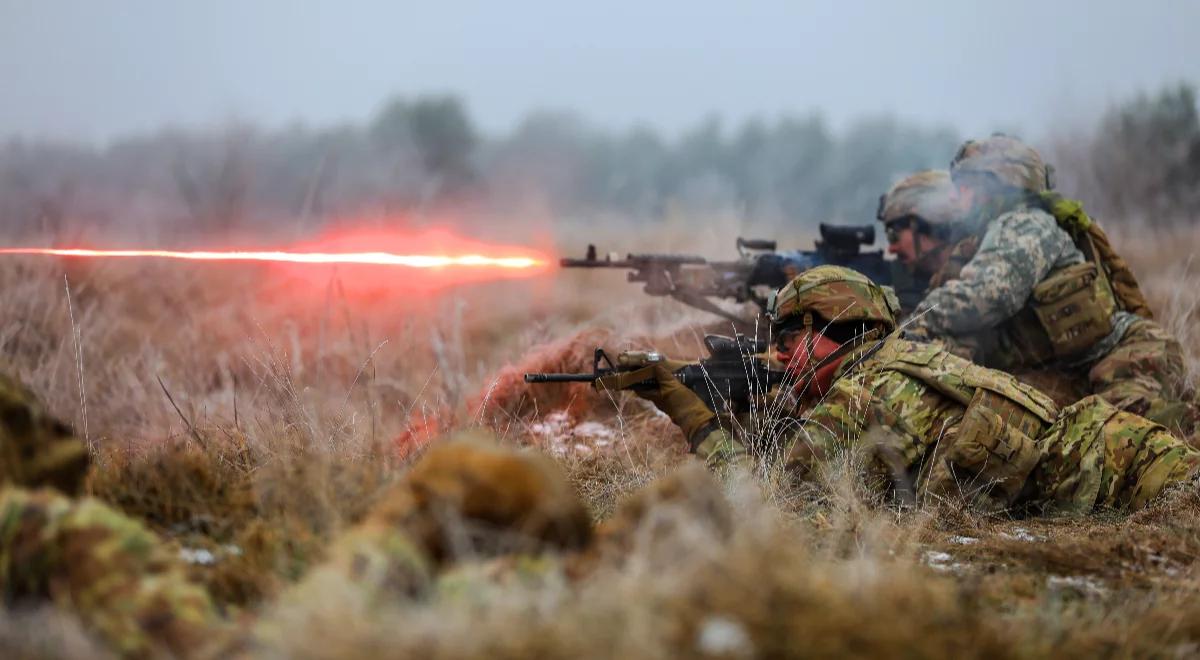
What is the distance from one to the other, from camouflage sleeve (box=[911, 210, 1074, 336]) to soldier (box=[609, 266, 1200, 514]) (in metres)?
1.61

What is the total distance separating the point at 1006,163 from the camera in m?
6.94

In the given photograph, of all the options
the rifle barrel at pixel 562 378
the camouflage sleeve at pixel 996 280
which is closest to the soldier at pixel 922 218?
the camouflage sleeve at pixel 996 280

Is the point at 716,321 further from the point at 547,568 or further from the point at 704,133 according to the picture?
the point at 704,133

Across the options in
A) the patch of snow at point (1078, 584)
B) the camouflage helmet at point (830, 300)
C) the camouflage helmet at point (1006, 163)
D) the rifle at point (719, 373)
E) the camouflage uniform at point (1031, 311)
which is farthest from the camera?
the camouflage helmet at point (1006, 163)

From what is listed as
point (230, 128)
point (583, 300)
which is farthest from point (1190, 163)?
point (230, 128)

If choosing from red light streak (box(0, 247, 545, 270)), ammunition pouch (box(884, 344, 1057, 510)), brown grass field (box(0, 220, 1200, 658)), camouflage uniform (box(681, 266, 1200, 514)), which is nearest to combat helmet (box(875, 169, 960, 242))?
brown grass field (box(0, 220, 1200, 658))

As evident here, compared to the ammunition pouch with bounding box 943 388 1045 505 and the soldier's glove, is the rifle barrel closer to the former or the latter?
the soldier's glove

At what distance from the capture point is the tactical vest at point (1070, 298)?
6.60m

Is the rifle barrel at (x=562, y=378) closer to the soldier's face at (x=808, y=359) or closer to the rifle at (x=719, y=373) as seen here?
the rifle at (x=719, y=373)

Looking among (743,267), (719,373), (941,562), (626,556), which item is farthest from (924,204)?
(626,556)

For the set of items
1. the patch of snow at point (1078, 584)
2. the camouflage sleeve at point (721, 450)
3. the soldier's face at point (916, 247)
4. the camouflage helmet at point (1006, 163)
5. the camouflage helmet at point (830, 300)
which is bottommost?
the patch of snow at point (1078, 584)

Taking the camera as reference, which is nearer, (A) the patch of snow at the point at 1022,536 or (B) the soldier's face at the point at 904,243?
(A) the patch of snow at the point at 1022,536

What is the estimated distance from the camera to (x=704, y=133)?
2430cm

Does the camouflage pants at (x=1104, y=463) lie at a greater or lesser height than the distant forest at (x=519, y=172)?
lesser
